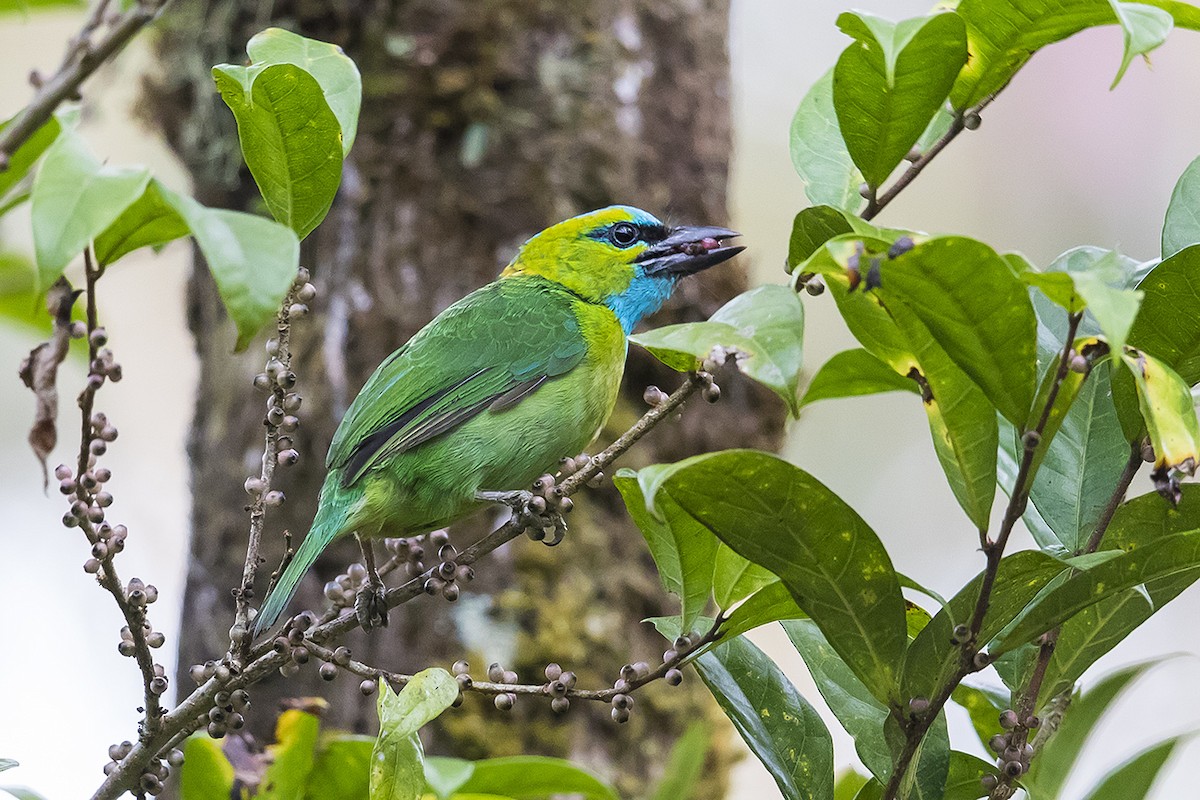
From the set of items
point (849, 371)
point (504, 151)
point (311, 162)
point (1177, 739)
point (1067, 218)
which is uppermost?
point (1067, 218)

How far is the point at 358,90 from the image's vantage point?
1.47m

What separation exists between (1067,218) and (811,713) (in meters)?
6.60

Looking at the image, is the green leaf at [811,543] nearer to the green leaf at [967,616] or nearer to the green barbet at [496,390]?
the green leaf at [967,616]

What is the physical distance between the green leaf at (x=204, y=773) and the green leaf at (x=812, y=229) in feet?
3.64

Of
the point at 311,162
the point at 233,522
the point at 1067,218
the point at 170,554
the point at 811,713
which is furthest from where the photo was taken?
the point at 1067,218

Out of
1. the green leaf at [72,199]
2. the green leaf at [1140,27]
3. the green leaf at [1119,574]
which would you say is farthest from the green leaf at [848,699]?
the green leaf at [72,199]

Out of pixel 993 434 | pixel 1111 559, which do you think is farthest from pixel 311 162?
→ pixel 1111 559

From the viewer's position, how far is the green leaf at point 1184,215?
4.95 ft

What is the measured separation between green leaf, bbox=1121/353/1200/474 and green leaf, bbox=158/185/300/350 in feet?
2.63

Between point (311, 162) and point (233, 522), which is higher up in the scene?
point (233, 522)

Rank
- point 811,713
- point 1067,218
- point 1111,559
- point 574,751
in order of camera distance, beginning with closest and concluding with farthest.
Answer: point 1111,559 → point 811,713 → point 574,751 → point 1067,218

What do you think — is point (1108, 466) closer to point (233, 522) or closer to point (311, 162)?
point (311, 162)

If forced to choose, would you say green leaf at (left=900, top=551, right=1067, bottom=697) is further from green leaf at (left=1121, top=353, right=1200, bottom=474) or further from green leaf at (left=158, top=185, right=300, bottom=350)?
green leaf at (left=158, top=185, right=300, bottom=350)

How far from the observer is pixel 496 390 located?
264 cm
